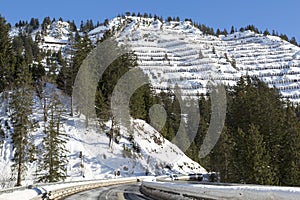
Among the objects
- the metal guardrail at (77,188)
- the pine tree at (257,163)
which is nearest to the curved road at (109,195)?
the metal guardrail at (77,188)

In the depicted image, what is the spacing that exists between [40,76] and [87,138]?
2348 centimetres

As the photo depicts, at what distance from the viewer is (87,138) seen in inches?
2522

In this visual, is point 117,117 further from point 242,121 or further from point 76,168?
point 242,121

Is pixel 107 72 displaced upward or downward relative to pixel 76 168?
upward

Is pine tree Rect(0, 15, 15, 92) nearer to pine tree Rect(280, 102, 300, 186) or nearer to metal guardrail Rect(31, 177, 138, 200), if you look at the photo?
metal guardrail Rect(31, 177, 138, 200)

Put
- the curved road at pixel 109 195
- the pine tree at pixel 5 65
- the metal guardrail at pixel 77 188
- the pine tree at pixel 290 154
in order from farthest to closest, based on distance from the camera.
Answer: the pine tree at pixel 5 65, the pine tree at pixel 290 154, the metal guardrail at pixel 77 188, the curved road at pixel 109 195

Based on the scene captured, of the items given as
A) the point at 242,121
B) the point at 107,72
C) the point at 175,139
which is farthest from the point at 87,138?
the point at 175,139

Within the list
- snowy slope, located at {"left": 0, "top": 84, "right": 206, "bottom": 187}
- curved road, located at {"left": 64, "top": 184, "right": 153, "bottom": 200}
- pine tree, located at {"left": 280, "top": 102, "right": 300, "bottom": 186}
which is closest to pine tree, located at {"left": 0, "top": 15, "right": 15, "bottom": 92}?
snowy slope, located at {"left": 0, "top": 84, "right": 206, "bottom": 187}

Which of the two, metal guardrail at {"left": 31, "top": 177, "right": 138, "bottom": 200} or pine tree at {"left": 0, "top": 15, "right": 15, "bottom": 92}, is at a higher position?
pine tree at {"left": 0, "top": 15, "right": 15, "bottom": 92}

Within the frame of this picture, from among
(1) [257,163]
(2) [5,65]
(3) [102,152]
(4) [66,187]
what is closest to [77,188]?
(4) [66,187]

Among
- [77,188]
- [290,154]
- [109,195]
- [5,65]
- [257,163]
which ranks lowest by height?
[77,188]

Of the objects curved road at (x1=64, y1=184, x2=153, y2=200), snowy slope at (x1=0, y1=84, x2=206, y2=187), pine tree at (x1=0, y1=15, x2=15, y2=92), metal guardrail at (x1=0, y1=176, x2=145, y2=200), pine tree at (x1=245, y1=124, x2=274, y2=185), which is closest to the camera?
metal guardrail at (x1=0, y1=176, x2=145, y2=200)

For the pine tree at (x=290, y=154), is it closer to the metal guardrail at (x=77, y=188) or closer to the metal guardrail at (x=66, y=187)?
the metal guardrail at (x=77, y=188)

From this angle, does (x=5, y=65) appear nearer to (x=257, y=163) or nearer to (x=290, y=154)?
(x=257, y=163)
